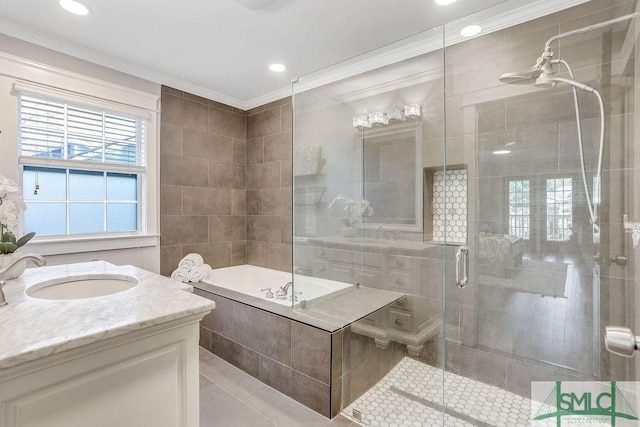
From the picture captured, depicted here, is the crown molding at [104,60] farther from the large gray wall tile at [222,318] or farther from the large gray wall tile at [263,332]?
the large gray wall tile at [263,332]

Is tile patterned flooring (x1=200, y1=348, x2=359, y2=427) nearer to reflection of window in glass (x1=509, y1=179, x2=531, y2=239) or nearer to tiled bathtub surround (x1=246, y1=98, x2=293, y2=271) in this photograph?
tiled bathtub surround (x1=246, y1=98, x2=293, y2=271)

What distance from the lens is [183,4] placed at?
75.7 inches

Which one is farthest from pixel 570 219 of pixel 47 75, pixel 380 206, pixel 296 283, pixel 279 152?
pixel 47 75

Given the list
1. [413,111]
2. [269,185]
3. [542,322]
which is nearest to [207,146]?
[269,185]

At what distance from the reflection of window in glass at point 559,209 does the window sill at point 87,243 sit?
10.6 ft

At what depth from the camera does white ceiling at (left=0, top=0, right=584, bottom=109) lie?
1941mm

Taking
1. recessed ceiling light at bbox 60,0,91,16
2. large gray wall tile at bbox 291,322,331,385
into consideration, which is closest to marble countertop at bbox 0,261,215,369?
large gray wall tile at bbox 291,322,331,385

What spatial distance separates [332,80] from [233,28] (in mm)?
876

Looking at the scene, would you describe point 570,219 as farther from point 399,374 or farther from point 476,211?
point 399,374

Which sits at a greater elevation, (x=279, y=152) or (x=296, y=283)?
(x=279, y=152)

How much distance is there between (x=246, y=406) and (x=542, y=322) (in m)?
1.93

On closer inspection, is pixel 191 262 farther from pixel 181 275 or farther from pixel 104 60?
pixel 104 60

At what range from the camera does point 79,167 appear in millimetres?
2539

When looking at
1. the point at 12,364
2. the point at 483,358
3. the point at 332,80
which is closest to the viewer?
the point at 12,364
